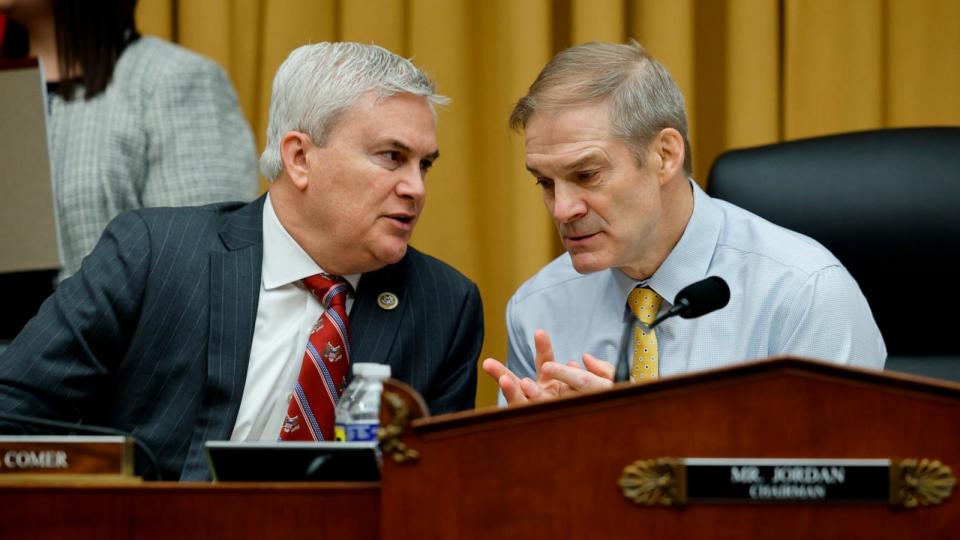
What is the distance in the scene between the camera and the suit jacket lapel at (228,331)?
5.91 feet

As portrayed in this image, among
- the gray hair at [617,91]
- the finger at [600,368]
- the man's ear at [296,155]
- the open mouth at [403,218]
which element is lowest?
the finger at [600,368]

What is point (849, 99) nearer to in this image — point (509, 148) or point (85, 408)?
point (509, 148)

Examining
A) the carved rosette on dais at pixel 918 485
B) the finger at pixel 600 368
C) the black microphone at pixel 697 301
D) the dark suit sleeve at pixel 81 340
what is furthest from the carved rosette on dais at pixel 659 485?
the dark suit sleeve at pixel 81 340

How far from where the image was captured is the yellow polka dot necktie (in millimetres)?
1841

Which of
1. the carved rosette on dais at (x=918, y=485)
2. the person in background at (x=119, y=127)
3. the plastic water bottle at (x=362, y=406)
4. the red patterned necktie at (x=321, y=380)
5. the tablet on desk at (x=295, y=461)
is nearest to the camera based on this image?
the carved rosette on dais at (x=918, y=485)

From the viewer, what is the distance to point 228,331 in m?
1.85

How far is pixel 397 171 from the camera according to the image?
6.46 feet

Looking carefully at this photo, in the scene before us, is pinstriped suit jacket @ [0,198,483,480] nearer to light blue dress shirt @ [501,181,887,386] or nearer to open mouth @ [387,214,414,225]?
open mouth @ [387,214,414,225]

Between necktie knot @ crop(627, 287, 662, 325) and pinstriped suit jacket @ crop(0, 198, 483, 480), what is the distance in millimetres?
328

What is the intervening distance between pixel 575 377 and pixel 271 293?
2.01 ft

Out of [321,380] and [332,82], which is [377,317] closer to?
[321,380]

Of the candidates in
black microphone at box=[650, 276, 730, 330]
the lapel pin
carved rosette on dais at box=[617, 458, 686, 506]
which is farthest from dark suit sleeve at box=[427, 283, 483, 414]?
carved rosette on dais at box=[617, 458, 686, 506]

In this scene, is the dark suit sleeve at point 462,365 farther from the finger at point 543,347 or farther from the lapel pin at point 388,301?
the finger at point 543,347

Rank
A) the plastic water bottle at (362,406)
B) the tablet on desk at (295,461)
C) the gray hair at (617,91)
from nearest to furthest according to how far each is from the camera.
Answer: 1. the tablet on desk at (295,461)
2. the plastic water bottle at (362,406)
3. the gray hair at (617,91)
